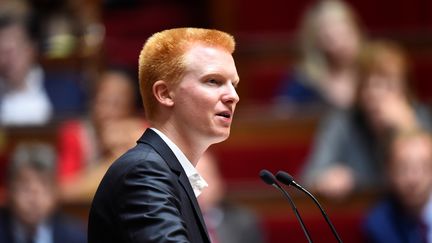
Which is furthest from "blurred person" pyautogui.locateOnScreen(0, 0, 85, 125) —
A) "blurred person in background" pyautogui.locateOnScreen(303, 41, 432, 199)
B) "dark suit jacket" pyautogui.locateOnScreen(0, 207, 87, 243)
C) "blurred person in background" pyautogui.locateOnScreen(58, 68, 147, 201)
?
"blurred person in background" pyautogui.locateOnScreen(303, 41, 432, 199)

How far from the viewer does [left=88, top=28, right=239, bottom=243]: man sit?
4.07 feet

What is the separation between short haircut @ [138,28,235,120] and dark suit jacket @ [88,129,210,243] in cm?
7

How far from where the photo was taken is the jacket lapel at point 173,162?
1287mm

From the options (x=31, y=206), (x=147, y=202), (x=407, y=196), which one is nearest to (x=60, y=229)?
(x=31, y=206)

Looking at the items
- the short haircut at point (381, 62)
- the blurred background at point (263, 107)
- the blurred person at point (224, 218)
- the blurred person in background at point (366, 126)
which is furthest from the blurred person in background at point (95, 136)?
the short haircut at point (381, 62)

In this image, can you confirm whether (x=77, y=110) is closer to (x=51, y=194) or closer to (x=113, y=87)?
(x=113, y=87)

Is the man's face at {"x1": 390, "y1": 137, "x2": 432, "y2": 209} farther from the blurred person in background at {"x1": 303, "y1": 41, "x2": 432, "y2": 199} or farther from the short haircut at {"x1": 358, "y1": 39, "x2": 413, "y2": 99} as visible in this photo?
the short haircut at {"x1": 358, "y1": 39, "x2": 413, "y2": 99}

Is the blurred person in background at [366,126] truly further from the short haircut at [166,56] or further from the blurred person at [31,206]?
the short haircut at [166,56]

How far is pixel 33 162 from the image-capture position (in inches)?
118

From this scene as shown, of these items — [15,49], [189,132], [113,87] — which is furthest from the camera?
[15,49]

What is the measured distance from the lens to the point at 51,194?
295 centimetres

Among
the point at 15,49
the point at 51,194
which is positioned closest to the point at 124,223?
the point at 51,194

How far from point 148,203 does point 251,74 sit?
2578mm

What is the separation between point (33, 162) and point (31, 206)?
0.12 m
